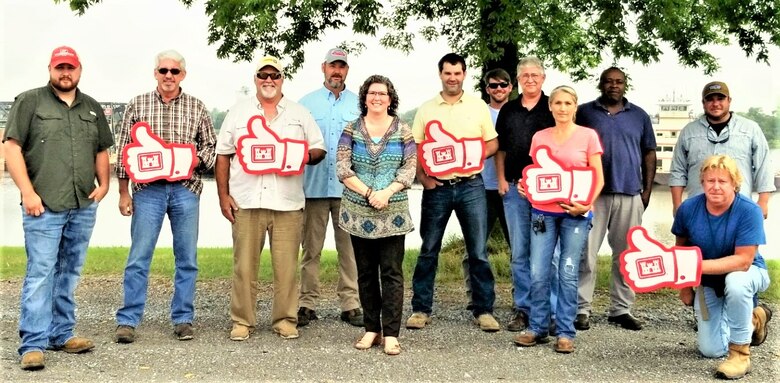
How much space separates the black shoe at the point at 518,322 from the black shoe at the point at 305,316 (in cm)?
175

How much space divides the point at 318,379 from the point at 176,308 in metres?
1.77

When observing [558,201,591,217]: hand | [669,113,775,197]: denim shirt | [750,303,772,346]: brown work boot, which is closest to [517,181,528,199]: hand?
[558,201,591,217]: hand

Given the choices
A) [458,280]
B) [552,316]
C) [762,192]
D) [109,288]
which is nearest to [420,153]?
[552,316]

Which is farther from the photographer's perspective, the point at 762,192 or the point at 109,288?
the point at 109,288

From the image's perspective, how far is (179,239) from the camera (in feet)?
21.5

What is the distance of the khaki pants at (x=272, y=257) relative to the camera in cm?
656

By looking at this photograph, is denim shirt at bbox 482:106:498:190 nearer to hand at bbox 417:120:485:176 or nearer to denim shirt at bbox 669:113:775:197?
hand at bbox 417:120:485:176

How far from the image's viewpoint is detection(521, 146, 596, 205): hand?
5.96 m

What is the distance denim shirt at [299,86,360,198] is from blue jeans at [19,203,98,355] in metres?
1.82

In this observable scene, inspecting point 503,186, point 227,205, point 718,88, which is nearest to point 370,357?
point 227,205

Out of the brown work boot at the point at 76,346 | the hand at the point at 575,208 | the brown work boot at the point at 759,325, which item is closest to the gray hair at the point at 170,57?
the brown work boot at the point at 76,346

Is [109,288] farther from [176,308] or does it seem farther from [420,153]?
[420,153]

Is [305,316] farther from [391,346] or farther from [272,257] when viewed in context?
[391,346]

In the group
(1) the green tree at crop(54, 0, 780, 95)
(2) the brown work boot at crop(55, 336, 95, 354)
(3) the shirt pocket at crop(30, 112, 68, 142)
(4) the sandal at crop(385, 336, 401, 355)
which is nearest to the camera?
(3) the shirt pocket at crop(30, 112, 68, 142)
